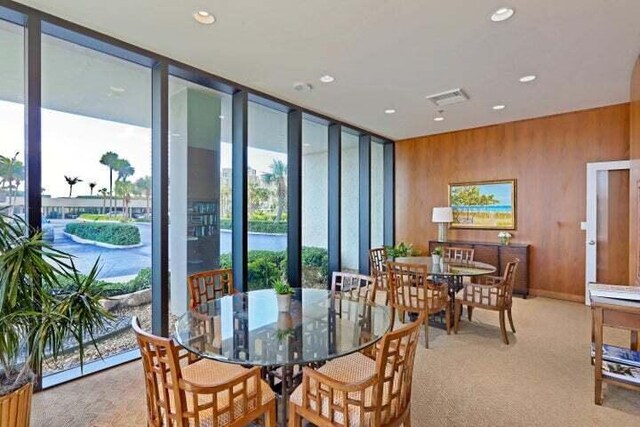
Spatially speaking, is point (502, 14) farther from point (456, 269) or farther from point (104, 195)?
point (104, 195)

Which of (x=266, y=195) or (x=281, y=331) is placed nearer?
(x=281, y=331)

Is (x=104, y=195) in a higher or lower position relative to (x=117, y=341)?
higher

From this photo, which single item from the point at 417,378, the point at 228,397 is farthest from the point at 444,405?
the point at 228,397

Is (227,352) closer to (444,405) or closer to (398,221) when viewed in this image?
(444,405)

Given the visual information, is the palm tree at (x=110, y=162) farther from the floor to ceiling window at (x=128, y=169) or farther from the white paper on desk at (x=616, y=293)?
the white paper on desk at (x=616, y=293)

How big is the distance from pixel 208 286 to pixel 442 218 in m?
4.45

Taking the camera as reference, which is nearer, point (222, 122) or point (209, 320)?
point (209, 320)

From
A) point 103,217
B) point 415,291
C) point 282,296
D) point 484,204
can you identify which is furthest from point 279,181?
Answer: point 484,204

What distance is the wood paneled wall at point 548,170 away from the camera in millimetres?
4996

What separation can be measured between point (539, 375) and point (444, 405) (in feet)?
3.53

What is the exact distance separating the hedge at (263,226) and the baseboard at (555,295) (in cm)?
430

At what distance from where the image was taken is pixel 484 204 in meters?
6.04

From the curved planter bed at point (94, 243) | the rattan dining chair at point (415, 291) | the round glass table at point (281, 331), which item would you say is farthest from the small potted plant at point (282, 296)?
the curved planter bed at point (94, 243)

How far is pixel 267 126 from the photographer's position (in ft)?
15.3
